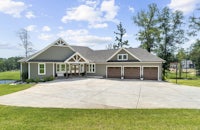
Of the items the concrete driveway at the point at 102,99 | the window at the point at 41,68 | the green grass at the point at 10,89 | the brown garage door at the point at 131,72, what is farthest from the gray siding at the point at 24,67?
the brown garage door at the point at 131,72

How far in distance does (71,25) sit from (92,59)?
667 cm

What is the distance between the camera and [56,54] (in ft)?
89.1

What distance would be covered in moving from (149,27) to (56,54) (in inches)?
877

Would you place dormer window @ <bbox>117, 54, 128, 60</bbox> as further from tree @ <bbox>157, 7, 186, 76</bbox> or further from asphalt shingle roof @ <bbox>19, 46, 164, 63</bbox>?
tree @ <bbox>157, 7, 186, 76</bbox>

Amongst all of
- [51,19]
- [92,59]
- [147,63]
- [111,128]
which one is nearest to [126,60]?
[147,63]

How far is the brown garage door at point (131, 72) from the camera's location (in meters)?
28.0

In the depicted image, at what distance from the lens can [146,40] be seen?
133 ft

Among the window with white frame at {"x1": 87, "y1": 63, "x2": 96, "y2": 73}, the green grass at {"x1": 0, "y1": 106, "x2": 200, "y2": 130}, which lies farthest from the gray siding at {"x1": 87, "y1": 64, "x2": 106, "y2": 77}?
the green grass at {"x1": 0, "y1": 106, "x2": 200, "y2": 130}

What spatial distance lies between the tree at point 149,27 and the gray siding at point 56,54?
18.2m

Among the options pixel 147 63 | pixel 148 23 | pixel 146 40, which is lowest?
pixel 147 63

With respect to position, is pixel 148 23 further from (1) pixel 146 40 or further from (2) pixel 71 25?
(2) pixel 71 25

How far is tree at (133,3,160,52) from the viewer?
39.8 meters

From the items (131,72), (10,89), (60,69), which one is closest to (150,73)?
(131,72)

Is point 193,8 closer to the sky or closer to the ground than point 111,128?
closer to the sky
